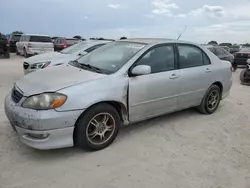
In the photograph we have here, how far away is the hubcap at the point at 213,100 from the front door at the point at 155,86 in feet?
3.72

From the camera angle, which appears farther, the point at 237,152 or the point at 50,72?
the point at 50,72

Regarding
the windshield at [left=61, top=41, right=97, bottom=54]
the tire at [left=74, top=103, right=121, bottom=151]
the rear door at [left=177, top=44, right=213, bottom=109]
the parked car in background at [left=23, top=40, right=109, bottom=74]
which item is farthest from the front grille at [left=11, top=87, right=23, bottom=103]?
the windshield at [left=61, top=41, right=97, bottom=54]

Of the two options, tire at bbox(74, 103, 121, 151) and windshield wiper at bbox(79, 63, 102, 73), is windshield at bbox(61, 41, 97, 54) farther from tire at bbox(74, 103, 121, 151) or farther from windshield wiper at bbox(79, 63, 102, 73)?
tire at bbox(74, 103, 121, 151)

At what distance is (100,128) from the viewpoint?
3971 millimetres

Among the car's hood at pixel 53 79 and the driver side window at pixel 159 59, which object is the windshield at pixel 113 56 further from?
the car's hood at pixel 53 79

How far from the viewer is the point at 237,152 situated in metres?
4.07

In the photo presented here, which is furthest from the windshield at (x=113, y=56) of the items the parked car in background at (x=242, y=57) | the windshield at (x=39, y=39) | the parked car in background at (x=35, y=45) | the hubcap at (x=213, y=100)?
the windshield at (x=39, y=39)

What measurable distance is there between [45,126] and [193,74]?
2.95 m

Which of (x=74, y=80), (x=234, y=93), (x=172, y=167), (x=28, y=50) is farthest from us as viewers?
(x=28, y=50)

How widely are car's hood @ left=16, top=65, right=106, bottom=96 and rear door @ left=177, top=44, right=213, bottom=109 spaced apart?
5.61 feet

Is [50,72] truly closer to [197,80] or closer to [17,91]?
[17,91]

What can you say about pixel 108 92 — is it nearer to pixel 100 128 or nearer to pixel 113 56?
pixel 100 128

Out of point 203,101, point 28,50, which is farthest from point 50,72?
point 28,50

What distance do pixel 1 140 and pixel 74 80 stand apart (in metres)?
1.49
